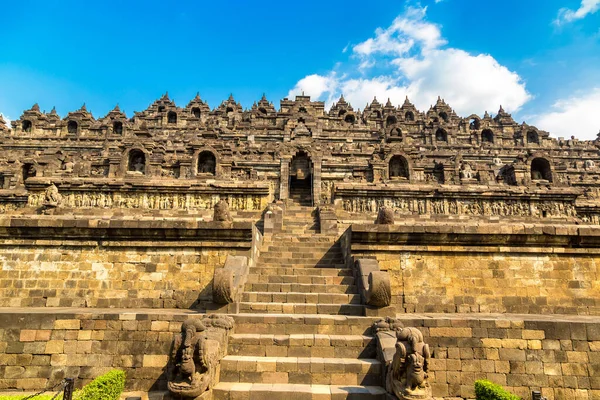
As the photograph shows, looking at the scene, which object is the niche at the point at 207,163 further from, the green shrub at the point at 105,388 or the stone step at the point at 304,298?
the green shrub at the point at 105,388

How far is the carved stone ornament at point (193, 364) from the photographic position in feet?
17.4

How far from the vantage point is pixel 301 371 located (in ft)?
20.1

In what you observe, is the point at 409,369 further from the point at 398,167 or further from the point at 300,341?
the point at 398,167

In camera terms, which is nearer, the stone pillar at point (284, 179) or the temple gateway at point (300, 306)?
the temple gateway at point (300, 306)

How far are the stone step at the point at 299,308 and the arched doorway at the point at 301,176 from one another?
47.7 ft

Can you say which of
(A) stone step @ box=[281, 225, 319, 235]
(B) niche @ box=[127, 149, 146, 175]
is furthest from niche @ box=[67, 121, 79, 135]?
(A) stone step @ box=[281, 225, 319, 235]

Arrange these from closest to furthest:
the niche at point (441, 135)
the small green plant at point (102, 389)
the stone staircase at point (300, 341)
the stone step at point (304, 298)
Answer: the small green plant at point (102, 389), the stone staircase at point (300, 341), the stone step at point (304, 298), the niche at point (441, 135)

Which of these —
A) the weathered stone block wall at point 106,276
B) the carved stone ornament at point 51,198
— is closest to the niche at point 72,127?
the carved stone ornament at point 51,198

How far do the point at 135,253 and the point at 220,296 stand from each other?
294cm

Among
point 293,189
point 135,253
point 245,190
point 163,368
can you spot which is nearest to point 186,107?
point 293,189

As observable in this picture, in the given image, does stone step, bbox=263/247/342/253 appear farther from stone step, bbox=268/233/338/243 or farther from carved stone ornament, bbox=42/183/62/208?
carved stone ornament, bbox=42/183/62/208

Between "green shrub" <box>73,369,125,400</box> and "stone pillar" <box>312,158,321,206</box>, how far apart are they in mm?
15261

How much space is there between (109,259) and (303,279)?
4.85m

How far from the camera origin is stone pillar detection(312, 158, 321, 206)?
2080 centimetres
